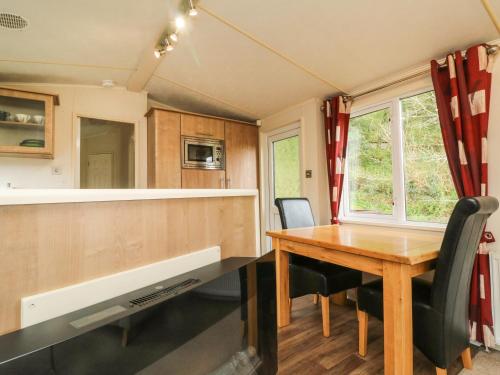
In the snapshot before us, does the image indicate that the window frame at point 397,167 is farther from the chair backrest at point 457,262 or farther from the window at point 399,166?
the chair backrest at point 457,262

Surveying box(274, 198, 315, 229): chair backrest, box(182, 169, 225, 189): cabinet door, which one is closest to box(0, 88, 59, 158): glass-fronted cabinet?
box(182, 169, 225, 189): cabinet door

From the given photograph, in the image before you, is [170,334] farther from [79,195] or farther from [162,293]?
[79,195]

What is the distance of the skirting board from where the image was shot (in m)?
0.49

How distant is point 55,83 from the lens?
2805 mm

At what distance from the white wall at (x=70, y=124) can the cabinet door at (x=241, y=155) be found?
1.05 m

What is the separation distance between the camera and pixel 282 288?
2.16 m

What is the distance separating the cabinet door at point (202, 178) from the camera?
10.4ft

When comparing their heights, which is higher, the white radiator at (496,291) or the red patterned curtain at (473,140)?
the red patterned curtain at (473,140)

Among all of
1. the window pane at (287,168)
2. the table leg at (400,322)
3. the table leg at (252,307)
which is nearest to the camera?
the table leg at (252,307)

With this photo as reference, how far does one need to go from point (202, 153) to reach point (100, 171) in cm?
125

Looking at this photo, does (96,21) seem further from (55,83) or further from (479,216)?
(479,216)

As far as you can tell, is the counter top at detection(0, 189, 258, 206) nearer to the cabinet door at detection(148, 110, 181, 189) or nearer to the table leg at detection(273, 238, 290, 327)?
the table leg at detection(273, 238, 290, 327)

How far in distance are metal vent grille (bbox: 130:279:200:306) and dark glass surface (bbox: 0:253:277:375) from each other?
0.03ft

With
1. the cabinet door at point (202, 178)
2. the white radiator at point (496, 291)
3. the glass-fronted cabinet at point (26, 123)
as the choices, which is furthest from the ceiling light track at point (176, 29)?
the white radiator at point (496, 291)
